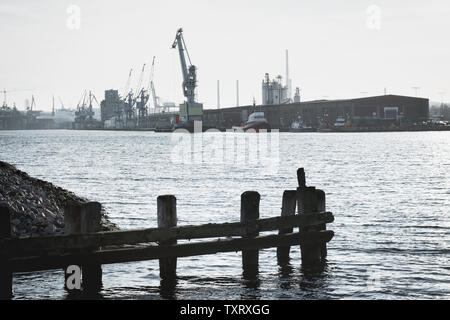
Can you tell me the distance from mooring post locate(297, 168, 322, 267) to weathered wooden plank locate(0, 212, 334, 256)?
0.70 feet

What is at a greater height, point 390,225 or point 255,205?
point 255,205

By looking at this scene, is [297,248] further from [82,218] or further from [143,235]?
[82,218]

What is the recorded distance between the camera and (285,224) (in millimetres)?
16172

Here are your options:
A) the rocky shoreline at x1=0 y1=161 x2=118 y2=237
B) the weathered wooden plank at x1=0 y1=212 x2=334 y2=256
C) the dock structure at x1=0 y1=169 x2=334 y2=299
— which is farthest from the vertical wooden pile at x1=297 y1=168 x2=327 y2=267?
the rocky shoreline at x1=0 y1=161 x2=118 y2=237

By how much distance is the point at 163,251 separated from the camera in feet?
48.7

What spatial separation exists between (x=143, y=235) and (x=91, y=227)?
105 centimetres

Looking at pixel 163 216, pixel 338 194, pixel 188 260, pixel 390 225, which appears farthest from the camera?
pixel 338 194

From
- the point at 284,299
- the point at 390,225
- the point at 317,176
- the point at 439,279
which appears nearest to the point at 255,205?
the point at 284,299

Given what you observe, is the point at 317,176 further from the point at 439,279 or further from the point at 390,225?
the point at 439,279

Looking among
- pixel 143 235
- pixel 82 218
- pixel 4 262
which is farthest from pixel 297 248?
pixel 4 262

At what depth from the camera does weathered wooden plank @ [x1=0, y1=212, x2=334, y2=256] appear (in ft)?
43.0

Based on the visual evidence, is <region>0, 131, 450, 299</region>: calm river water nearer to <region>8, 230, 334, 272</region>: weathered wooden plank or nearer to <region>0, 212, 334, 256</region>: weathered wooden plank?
<region>8, 230, 334, 272</region>: weathered wooden plank

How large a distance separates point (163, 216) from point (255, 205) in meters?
2.22
